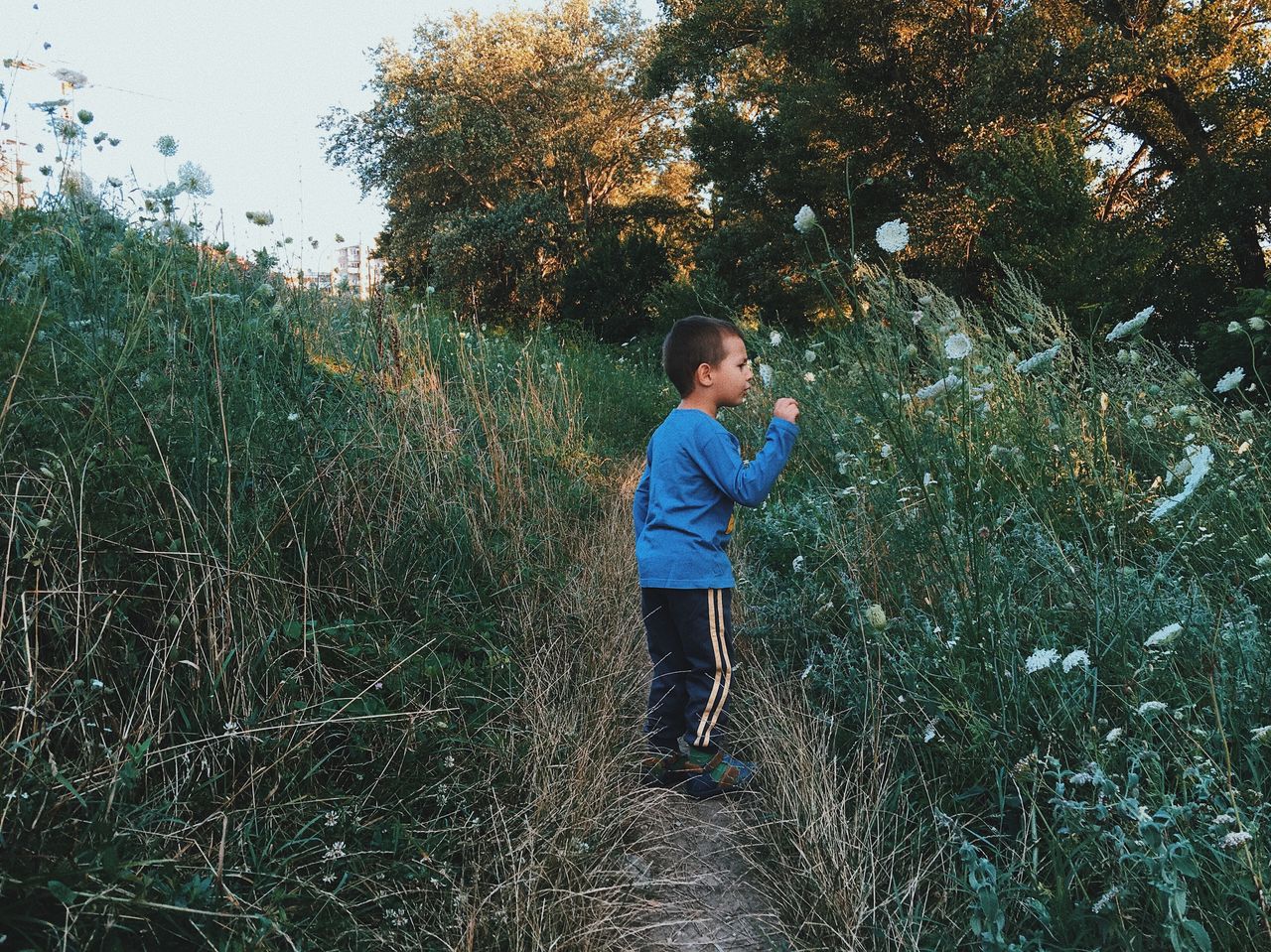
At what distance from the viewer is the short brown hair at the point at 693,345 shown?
2.75 metres

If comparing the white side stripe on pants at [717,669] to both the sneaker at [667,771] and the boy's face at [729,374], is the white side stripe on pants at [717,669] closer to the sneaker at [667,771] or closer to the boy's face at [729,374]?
the sneaker at [667,771]

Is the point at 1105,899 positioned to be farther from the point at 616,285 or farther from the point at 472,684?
the point at 616,285

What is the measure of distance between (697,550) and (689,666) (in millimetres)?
354

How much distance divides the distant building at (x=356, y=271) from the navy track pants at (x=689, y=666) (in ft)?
7.05

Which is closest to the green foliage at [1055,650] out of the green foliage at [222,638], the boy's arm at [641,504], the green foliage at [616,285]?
the boy's arm at [641,504]

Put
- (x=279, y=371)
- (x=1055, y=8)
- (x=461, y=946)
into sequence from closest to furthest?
1. (x=461, y=946)
2. (x=279, y=371)
3. (x=1055, y=8)

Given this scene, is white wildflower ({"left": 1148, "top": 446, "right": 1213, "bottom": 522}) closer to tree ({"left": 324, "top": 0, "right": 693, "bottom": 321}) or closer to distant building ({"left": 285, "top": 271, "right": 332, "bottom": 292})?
distant building ({"left": 285, "top": 271, "right": 332, "bottom": 292})

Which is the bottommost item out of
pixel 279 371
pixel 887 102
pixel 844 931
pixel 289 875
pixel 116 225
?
pixel 844 931

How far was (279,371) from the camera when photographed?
9.74 ft

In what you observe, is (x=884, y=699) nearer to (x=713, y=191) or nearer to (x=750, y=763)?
(x=750, y=763)

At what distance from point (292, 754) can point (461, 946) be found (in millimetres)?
568

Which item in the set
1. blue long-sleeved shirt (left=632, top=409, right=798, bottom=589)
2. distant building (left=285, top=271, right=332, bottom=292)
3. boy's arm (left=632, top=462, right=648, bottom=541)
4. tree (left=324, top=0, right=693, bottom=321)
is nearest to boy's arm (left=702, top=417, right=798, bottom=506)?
blue long-sleeved shirt (left=632, top=409, right=798, bottom=589)

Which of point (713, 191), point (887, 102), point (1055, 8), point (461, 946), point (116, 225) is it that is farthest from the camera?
point (713, 191)

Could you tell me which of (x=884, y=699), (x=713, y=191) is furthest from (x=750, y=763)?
(x=713, y=191)
